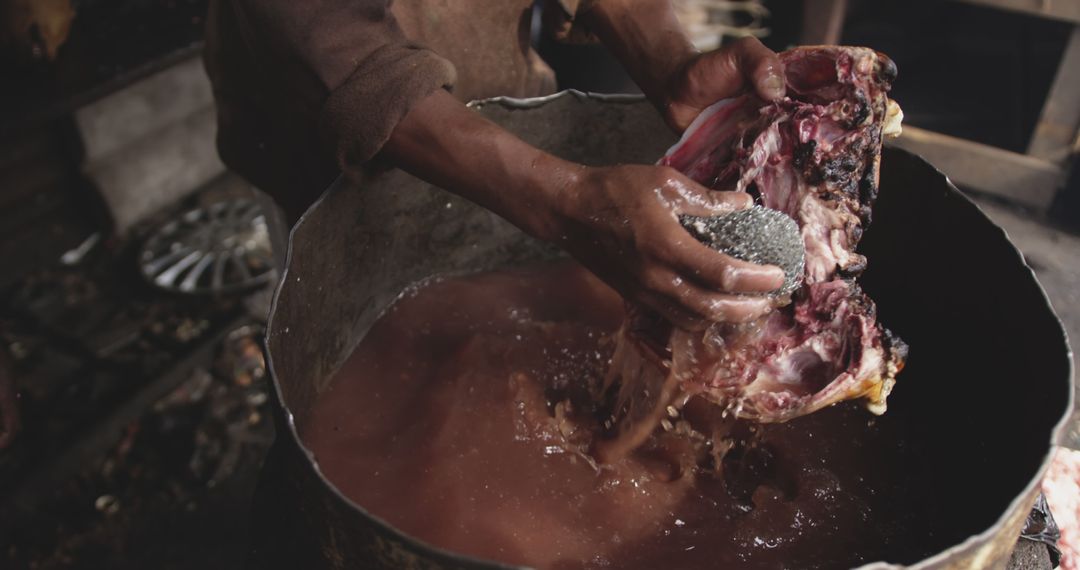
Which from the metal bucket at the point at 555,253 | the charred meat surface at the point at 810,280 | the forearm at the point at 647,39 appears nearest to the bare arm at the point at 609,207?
the charred meat surface at the point at 810,280

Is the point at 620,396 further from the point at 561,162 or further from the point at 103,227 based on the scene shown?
the point at 103,227

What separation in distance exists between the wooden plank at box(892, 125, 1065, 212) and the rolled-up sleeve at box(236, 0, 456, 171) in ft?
9.73

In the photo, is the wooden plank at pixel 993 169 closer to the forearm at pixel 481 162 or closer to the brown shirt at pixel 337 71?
the brown shirt at pixel 337 71

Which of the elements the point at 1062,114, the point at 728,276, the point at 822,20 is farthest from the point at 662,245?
the point at 822,20

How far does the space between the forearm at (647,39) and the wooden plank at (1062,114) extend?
8.47ft

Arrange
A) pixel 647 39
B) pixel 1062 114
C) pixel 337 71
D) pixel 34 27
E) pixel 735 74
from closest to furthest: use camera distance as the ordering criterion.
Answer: pixel 337 71 < pixel 735 74 < pixel 647 39 < pixel 34 27 < pixel 1062 114

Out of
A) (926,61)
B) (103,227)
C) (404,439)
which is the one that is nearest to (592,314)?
(404,439)

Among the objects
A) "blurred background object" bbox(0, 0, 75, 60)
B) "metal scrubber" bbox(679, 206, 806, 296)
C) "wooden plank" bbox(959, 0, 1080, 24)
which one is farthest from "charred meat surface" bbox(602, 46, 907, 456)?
"blurred background object" bbox(0, 0, 75, 60)

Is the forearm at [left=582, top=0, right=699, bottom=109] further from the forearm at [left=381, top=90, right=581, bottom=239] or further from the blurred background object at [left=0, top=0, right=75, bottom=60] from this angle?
the blurred background object at [left=0, top=0, right=75, bottom=60]

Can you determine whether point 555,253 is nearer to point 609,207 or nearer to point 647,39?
point 647,39

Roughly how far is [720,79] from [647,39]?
37 centimetres

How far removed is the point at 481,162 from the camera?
5.37ft

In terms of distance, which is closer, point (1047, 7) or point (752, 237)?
point (752, 237)

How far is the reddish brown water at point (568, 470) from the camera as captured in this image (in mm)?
1696
